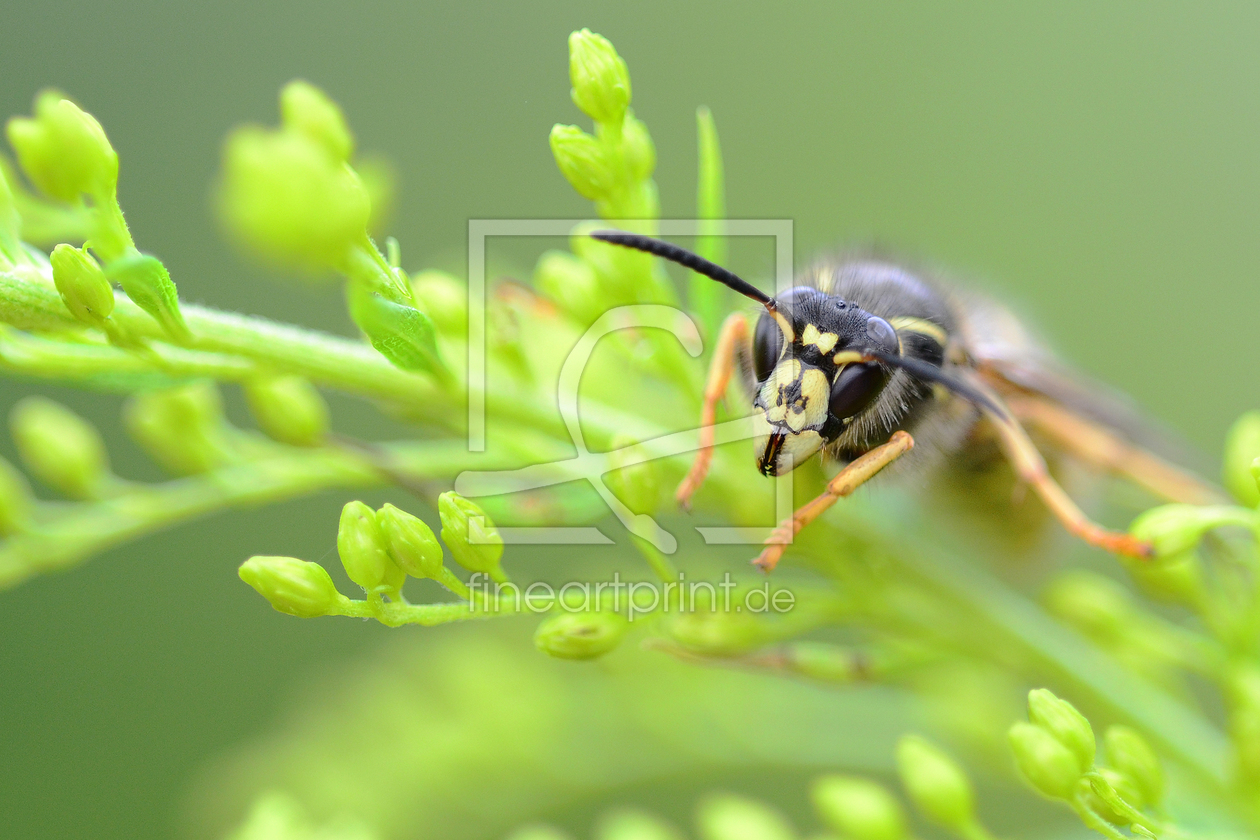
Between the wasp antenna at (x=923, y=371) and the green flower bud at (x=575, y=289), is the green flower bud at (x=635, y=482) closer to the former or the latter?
the green flower bud at (x=575, y=289)

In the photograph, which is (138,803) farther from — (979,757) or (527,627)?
(979,757)

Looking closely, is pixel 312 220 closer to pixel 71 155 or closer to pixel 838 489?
pixel 71 155

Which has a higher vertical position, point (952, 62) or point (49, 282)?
point (952, 62)

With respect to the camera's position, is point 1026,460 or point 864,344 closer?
point 864,344

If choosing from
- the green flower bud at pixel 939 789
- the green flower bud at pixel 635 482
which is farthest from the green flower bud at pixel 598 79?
the green flower bud at pixel 939 789

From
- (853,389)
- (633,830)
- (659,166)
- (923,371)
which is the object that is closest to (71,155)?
(853,389)

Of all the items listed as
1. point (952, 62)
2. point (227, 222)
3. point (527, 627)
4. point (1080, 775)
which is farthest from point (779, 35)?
point (227, 222)

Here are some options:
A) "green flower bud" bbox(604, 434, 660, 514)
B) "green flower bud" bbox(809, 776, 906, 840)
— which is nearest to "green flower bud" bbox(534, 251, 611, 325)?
"green flower bud" bbox(604, 434, 660, 514)
